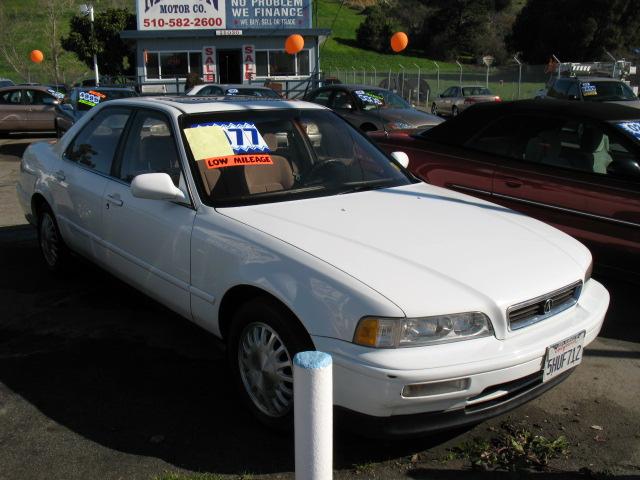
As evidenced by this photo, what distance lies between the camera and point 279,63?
30484mm

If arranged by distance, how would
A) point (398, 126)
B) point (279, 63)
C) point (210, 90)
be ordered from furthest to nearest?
point (279, 63)
point (210, 90)
point (398, 126)

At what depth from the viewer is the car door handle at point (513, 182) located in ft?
17.7

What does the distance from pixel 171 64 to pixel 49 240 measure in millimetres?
25832

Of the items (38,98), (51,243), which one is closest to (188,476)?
(51,243)

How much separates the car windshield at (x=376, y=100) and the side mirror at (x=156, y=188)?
10.2 metres

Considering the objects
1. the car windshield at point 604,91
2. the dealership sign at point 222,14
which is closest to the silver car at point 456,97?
the dealership sign at point 222,14

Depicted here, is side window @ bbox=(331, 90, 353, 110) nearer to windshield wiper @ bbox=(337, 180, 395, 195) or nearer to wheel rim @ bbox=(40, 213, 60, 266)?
wheel rim @ bbox=(40, 213, 60, 266)

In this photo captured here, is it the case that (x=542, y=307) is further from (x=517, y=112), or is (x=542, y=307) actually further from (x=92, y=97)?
(x=92, y=97)

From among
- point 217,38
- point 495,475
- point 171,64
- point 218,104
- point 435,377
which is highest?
point 217,38

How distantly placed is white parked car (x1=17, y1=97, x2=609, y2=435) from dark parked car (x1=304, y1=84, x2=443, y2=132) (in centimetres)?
810

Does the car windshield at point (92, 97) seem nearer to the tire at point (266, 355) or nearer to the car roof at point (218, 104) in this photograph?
the car roof at point (218, 104)

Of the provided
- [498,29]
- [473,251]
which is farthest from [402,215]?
[498,29]

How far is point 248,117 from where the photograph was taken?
13.8 feet

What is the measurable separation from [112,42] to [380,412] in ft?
138
